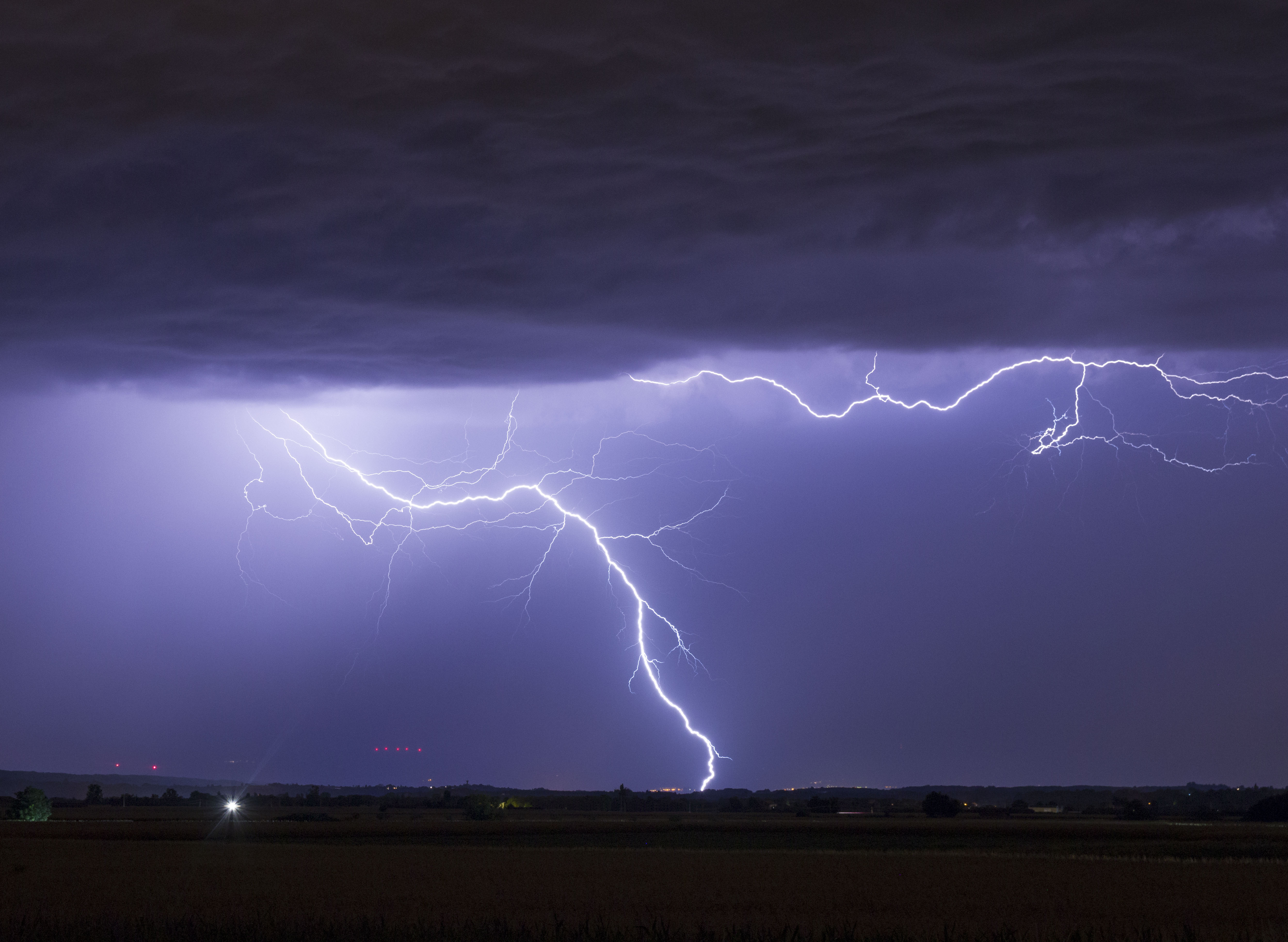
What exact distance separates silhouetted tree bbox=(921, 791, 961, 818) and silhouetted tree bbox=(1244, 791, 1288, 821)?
17.4 meters

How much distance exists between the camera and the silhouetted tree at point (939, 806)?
80.2 metres

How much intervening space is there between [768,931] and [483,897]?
7.34m

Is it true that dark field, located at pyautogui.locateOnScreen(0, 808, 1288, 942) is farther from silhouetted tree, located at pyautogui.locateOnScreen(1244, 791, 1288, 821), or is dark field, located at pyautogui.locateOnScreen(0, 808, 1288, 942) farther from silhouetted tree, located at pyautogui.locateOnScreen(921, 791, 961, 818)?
silhouetted tree, located at pyautogui.locateOnScreen(921, 791, 961, 818)

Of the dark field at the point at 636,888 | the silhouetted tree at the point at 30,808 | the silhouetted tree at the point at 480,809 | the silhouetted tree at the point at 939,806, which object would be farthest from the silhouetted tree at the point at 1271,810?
the silhouetted tree at the point at 30,808

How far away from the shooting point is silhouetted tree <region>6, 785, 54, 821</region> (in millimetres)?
65438

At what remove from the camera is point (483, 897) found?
2111 cm

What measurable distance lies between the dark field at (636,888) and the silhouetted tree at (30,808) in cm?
2251

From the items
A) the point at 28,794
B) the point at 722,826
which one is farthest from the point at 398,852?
the point at 28,794

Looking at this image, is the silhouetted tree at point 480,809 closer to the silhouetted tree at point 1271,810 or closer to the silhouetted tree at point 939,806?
the silhouetted tree at point 939,806


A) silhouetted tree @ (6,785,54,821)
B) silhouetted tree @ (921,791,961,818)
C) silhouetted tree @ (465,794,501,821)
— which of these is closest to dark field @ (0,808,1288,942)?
silhouetted tree @ (6,785,54,821)

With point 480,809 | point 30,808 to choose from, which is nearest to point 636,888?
point 480,809

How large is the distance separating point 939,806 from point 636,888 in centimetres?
6280

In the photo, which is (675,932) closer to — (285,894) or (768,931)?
(768,931)

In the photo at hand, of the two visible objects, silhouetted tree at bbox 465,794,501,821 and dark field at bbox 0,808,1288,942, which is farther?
silhouetted tree at bbox 465,794,501,821
